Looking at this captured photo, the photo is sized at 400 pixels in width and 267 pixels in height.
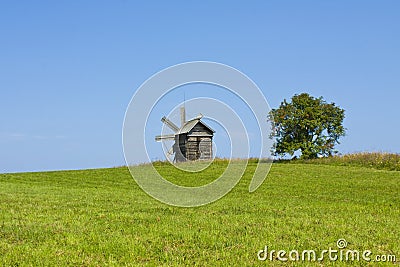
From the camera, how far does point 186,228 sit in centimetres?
844

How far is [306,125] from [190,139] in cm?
980

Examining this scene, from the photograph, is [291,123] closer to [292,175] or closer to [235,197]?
[292,175]

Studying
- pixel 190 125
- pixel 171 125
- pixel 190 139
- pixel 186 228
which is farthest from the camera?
pixel 171 125

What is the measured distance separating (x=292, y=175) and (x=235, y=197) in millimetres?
8952

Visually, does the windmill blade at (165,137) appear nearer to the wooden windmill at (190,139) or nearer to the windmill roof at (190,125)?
Answer: the wooden windmill at (190,139)

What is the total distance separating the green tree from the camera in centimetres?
3766

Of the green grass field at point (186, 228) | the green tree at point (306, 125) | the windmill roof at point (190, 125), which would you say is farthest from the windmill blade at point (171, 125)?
the green grass field at point (186, 228)

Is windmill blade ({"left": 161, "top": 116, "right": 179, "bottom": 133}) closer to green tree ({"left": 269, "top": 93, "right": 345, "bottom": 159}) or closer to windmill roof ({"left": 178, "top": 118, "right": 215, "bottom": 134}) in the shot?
windmill roof ({"left": 178, "top": 118, "right": 215, "bottom": 134})

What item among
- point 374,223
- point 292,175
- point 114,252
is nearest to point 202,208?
point 374,223

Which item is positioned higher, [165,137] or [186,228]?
[165,137]

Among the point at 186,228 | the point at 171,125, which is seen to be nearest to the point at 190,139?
the point at 171,125

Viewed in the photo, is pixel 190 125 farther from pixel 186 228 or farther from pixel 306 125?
pixel 186 228

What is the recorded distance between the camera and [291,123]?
Result: 38.1 metres

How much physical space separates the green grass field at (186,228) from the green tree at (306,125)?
22.6 meters
